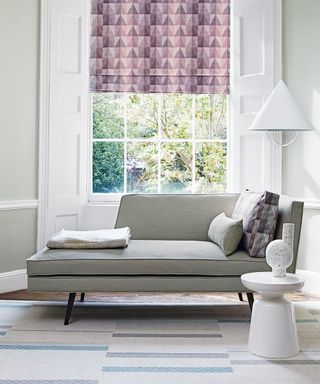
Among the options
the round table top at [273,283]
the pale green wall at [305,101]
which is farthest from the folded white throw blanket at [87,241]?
the pale green wall at [305,101]

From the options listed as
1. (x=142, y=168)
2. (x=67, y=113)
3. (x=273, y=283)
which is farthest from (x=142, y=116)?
(x=273, y=283)

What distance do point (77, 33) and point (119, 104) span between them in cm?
70

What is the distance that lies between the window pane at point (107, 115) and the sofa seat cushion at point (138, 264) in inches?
71.4

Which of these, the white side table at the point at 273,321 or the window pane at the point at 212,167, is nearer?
the white side table at the point at 273,321

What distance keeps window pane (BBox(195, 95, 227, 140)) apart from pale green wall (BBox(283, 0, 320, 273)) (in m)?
0.62

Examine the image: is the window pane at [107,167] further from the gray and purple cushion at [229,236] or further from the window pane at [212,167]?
the gray and purple cushion at [229,236]

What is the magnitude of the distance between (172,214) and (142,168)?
3.31 ft

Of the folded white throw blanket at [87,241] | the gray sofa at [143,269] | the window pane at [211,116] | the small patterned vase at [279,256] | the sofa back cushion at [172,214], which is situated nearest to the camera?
the small patterned vase at [279,256]

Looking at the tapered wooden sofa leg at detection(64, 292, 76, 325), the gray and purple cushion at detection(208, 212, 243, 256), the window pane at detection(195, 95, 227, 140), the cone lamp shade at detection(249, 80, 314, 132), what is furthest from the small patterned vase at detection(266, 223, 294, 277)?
the window pane at detection(195, 95, 227, 140)

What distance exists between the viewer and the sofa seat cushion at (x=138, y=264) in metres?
3.47

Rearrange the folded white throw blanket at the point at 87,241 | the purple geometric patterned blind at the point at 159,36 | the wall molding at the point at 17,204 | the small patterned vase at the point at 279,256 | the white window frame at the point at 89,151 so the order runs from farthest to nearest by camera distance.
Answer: the purple geometric patterned blind at the point at 159,36 < the white window frame at the point at 89,151 < the wall molding at the point at 17,204 < the folded white throw blanket at the point at 87,241 < the small patterned vase at the point at 279,256

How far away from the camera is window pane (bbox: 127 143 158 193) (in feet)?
16.8

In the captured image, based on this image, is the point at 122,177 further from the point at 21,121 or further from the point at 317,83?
the point at 317,83

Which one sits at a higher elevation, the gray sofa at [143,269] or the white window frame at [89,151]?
the white window frame at [89,151]
